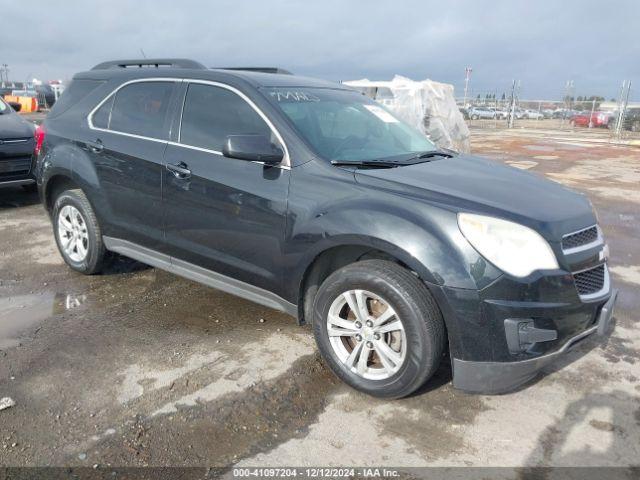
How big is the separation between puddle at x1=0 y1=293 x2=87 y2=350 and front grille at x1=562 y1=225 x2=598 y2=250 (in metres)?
3.54

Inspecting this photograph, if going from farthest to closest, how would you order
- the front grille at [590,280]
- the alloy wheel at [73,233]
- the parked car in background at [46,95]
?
1. the parked car in background at [46,95]
2. the alloy wheel at [73,233]
3. the front grille at [590,280]

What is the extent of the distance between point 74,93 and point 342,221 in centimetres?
313

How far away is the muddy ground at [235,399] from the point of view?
8.68 feet

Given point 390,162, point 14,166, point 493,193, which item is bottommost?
point 14,166

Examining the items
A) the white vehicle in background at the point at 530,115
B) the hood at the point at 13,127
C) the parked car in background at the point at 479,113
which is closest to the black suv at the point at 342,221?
the hood at the point at 13,127

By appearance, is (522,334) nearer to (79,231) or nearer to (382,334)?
(382,334)

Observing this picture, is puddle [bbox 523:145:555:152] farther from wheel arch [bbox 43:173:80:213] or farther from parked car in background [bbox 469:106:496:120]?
parked car in background [bbox 469:106:496:120]

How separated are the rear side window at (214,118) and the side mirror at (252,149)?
0.73 ft

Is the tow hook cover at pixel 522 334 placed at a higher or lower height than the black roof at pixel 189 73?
lower

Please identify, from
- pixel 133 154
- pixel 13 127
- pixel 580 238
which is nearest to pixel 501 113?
pixel 13 127

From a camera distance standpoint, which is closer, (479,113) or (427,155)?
(427,155)

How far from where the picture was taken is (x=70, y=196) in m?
4.67

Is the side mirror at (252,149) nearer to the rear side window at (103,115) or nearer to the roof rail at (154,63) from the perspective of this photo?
the roof rail at (154,63)

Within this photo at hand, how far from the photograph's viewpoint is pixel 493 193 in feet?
10.1
